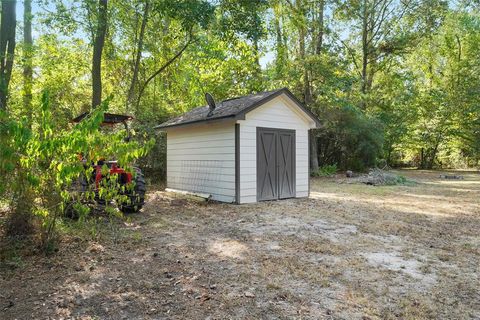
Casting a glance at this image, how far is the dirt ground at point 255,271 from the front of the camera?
9.18 ft

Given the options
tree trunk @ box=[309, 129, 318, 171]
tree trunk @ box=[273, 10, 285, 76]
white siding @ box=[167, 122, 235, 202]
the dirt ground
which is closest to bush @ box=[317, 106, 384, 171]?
tree trunk @ box=[309, 129, 318, 171]

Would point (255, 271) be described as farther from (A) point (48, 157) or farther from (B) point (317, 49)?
(B) point (317, 49)

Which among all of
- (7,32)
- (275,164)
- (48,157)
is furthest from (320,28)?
(48,157)

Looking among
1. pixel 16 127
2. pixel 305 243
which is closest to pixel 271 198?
pixel 305 243

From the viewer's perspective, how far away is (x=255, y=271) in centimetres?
365

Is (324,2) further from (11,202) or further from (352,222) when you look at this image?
(11,202)

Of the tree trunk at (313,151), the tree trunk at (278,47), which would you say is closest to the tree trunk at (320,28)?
the tree trunk at (278,47)

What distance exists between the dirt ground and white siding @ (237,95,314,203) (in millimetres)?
1983

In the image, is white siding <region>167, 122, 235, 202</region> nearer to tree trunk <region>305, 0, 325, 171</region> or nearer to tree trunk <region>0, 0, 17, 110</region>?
tree trunk <region>0, 0, 17, 110</region>

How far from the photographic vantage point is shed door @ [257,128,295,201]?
852 centimetres

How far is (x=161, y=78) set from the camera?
54.9 ft

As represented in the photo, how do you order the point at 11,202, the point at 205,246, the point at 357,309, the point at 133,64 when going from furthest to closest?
the point at 133,64, the point at 205,246, the point at 11,202, the point at 357,309

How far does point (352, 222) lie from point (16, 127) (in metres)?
5.46

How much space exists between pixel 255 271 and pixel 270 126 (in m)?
5.46
